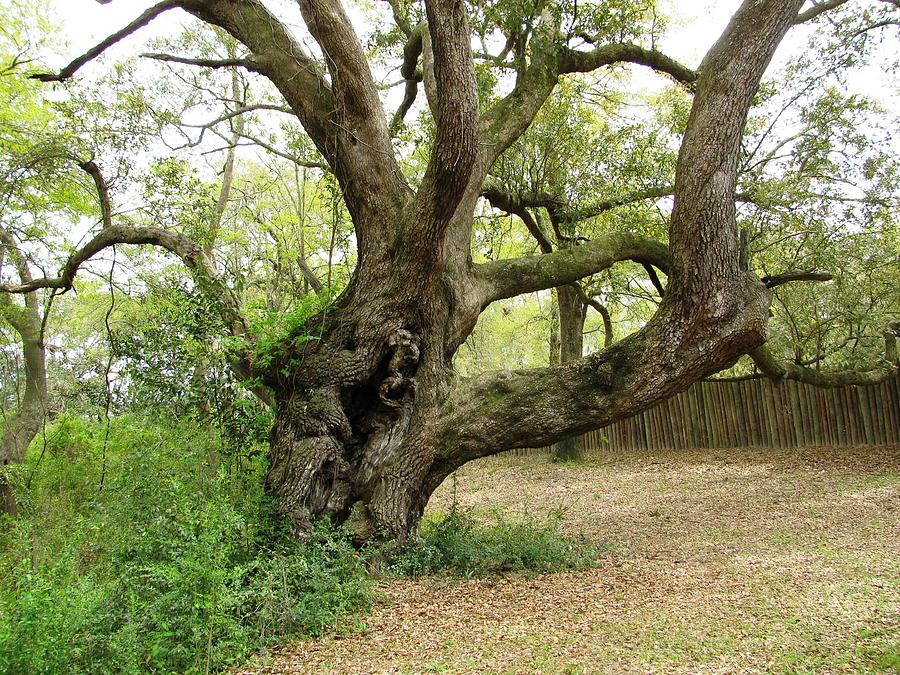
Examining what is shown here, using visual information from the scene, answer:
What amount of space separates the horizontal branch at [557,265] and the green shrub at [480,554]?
2.59 meters

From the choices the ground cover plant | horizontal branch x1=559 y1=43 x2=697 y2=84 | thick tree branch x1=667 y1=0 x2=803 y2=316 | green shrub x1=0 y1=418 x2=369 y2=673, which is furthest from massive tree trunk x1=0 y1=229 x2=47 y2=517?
thick tree branch x1=667 y1=0 x2=803 y2=316

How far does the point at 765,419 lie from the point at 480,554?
9.22 m

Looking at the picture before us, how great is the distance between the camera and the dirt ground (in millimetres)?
3531

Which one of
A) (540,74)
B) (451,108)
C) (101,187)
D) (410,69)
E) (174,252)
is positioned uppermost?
A: (410,69)

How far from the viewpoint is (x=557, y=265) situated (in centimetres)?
693

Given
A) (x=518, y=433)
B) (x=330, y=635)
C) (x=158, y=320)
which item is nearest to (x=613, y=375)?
(x=518, y=433)

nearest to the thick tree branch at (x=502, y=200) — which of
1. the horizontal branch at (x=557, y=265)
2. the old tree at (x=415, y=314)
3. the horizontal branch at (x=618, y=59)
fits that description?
the horizontal branch at (x=618, y=59)

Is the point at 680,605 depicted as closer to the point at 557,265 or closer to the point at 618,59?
the point at 557,265

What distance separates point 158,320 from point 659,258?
233 inches

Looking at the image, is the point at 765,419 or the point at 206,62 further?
the point at 765,419

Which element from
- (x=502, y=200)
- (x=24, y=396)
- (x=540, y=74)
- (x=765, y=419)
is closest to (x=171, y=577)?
(x=540, y=74)

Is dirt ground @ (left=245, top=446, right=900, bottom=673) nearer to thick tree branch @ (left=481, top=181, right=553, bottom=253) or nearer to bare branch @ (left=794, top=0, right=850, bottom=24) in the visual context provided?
thick tree branch @ (left=481, top=181, right=553, bottom=253)

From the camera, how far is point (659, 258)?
720cm

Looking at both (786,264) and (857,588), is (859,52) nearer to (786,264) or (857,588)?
(786,264)
